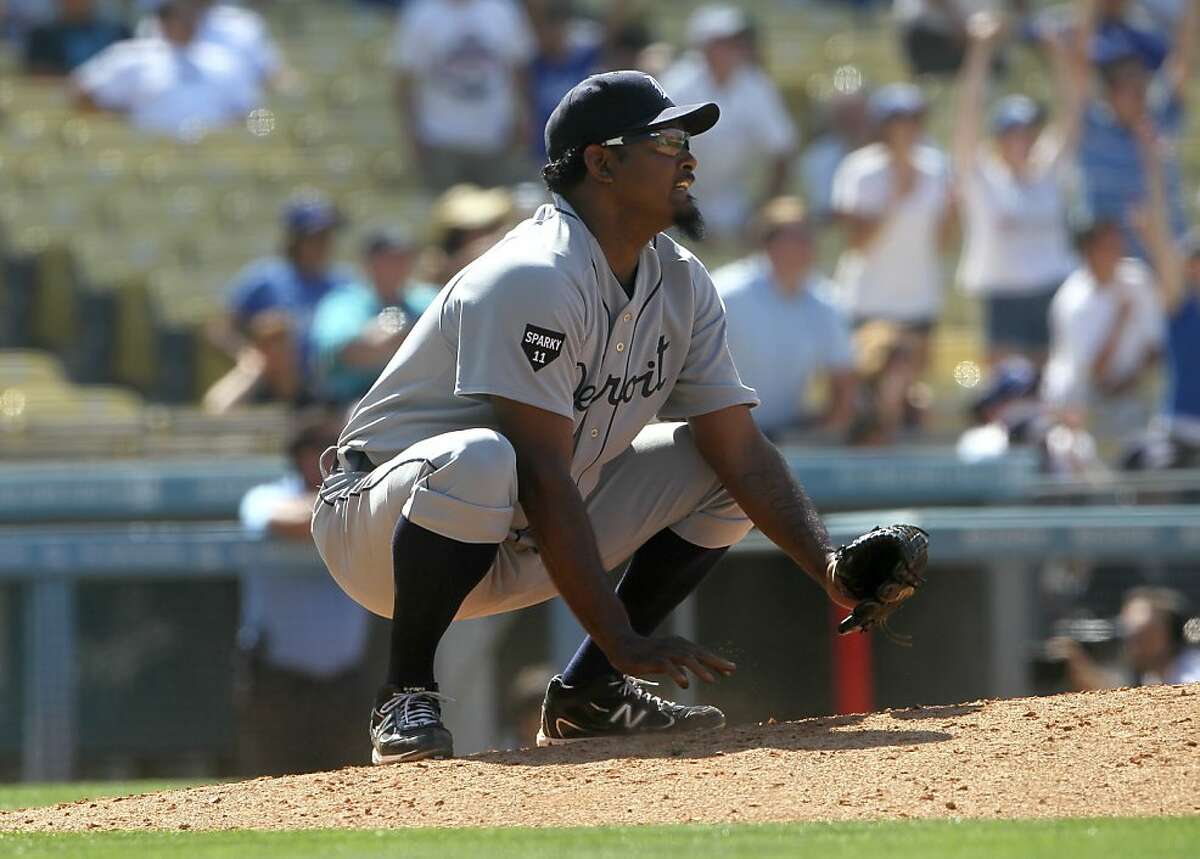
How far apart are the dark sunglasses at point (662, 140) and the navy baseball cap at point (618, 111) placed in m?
0.01

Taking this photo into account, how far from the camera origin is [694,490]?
16.3 feet

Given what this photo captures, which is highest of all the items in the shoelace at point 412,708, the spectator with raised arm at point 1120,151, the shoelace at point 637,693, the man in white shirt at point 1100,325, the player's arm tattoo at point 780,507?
the spectator with raised arm at point 1120,151

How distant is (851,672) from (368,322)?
2523 mm

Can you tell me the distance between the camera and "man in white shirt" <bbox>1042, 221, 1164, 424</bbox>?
9719 mm

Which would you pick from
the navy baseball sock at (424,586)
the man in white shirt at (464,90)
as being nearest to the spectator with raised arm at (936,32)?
the man in white shirt at (464,90)

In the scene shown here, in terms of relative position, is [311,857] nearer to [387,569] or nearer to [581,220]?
[387,569]

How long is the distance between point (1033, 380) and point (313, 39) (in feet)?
22.5

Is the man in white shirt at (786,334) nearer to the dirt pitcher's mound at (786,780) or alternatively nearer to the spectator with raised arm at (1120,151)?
the spectator with raised arm at (1120,151)

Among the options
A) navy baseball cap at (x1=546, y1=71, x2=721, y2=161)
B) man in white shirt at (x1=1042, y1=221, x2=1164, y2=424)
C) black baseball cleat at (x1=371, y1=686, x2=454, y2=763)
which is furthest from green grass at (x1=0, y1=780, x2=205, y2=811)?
man in white shirt at (x1=1042, y1=221, x2=1164, y2=424)

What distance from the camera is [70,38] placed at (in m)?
13.2

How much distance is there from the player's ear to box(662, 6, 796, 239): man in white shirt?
6.90 m

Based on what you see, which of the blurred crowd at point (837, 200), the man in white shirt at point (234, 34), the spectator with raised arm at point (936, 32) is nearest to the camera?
the blurred crowd at point (837, 200)

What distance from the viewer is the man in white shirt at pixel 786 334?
882 centimetres

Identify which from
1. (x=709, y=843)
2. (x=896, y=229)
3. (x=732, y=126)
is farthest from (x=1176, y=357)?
(x=709, y=843)
